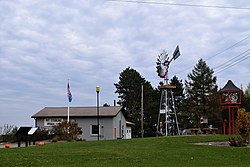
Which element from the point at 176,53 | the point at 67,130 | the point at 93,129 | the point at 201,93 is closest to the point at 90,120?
the point at 93,129

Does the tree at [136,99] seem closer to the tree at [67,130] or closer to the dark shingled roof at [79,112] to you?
the dark shingled roof at [79,112]

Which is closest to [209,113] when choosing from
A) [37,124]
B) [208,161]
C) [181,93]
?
[181,93]

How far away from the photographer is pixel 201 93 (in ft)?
223

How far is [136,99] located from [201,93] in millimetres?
13665

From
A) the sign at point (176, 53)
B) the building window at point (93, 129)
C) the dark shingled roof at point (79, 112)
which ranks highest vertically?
the sign at point (176, 53)

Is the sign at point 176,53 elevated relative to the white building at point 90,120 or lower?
elevated

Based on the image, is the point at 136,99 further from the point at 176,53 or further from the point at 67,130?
the point at 67,130

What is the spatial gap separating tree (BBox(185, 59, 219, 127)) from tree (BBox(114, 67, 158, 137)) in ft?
22.7

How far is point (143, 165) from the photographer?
484 inches

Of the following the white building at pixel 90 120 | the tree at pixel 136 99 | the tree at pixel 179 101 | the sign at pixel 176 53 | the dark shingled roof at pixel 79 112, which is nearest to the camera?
the sign at pixel 176 53

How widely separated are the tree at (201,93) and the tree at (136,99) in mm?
6924

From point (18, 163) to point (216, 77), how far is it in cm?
6007

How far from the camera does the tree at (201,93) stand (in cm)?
6631

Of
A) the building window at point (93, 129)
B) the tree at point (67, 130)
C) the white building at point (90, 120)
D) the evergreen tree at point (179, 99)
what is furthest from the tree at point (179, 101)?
the tree at point (67, 130)
